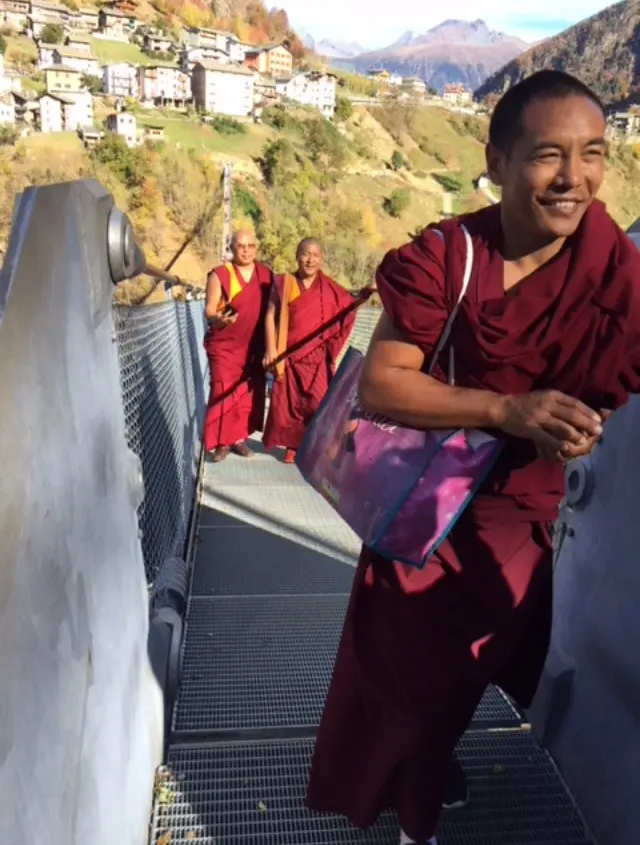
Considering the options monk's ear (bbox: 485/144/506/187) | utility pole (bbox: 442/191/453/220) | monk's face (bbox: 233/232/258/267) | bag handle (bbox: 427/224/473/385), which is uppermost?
monk's ear (bbox: 485/144/506/187)

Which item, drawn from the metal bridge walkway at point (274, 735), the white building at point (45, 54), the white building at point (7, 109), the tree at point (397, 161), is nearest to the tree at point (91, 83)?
the white building at point (45, 54)

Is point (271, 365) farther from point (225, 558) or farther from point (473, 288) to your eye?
point (473, 288)

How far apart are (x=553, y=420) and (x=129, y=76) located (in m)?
72.3

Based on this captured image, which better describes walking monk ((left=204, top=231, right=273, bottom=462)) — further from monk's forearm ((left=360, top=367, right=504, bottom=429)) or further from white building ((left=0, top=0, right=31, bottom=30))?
white building ((left=0, top=0, right=31, bottom=30))

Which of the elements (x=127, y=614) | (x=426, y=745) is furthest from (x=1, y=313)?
(x=426, y=745)

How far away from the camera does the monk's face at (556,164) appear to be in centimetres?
116

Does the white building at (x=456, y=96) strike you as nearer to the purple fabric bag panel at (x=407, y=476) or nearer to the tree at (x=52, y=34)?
the tree at (x=52, y=34)

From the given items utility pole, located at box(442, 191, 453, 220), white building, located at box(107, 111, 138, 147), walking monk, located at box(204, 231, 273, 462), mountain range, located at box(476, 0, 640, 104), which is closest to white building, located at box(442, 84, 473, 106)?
mountain range, located at box(476, 0, 640, 104)

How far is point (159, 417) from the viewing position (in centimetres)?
A: 272

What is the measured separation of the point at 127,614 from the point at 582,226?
3.53ft

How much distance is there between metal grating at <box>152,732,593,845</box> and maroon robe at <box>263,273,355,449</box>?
3.03 m

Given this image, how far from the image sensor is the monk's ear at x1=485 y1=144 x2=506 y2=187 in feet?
4.08

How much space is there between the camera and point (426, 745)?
1490mm

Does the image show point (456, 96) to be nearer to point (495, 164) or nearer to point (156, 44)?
point (156, 44)
